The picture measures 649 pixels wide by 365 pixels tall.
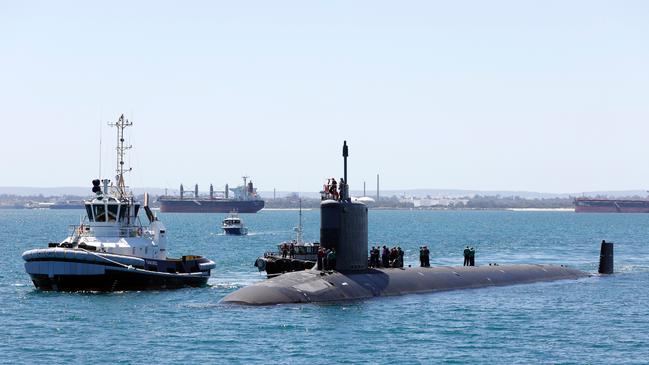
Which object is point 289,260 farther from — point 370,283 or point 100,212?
point 370,283

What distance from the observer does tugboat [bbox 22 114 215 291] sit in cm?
5291

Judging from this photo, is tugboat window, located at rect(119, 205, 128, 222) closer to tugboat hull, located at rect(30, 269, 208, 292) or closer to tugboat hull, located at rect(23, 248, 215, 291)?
tugboat hull, located at rect(23, 248, 215, 291)

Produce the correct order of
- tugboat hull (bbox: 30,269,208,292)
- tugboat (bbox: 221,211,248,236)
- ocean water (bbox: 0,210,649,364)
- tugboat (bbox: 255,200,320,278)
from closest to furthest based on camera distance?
ocean water (bbox: 0,210,649,364) → tugboat hull (bbox: 30,269,208,292) → tugboat (bbox: 255,200,320,278) → tugboat (bbox: 221,211,248,236)

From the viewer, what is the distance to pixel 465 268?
6069cm

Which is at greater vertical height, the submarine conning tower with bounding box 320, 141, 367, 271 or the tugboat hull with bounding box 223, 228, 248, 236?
the submarine conning tower with bounding box 320, 141, 367, 271

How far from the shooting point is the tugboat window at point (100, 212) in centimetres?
5697

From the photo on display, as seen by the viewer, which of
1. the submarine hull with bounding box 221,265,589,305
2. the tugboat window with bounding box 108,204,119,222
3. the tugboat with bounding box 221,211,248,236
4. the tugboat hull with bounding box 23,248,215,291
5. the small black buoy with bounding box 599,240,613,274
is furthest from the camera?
the tugboat with bounding box 221,211,248,236

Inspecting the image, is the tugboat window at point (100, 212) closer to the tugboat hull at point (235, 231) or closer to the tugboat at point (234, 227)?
the tugboat at point (234, 227)

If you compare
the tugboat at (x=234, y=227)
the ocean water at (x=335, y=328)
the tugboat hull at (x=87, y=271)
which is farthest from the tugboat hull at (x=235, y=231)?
the tugboat hull at (x=87, y=271)

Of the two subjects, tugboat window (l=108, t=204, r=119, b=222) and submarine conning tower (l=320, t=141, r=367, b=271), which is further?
tugboat window (l=108, t=204, r=119, b=222)

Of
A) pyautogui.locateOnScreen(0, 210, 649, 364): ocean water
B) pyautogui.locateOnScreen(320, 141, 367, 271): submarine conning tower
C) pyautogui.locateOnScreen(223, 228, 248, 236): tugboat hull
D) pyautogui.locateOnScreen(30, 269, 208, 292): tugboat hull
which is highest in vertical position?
pyautogui.locateOnScreen(320, 141, 367, 271): submarine conning tower

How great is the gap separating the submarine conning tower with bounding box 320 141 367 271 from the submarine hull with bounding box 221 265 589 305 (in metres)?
0.80

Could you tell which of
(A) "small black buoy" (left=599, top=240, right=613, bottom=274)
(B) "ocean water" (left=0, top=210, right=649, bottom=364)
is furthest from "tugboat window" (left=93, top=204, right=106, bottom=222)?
(A) "small black buoy" (left=599, top=240, right=613, bottom=274)

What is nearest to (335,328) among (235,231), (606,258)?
(606,258)
